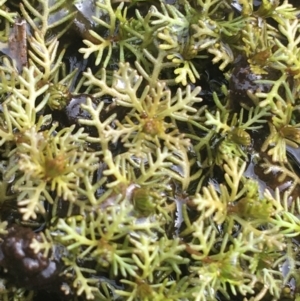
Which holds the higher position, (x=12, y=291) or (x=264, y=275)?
(x=12, y=291)

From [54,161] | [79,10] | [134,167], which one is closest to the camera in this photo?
[54,161]

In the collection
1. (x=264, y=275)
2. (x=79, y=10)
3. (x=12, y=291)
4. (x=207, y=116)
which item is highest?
(x=79, y=10)

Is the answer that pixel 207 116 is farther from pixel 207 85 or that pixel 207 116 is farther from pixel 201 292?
pixel 201 292

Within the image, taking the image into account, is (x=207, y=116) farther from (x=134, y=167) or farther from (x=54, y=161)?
(x=54, y=161)

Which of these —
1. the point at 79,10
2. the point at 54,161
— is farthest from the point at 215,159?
the point at 79,10

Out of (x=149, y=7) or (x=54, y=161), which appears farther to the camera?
(x=149, y=7)

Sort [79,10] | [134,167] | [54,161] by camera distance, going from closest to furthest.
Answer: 1. [54,161]
2. [134,167]
3. [79,10]
